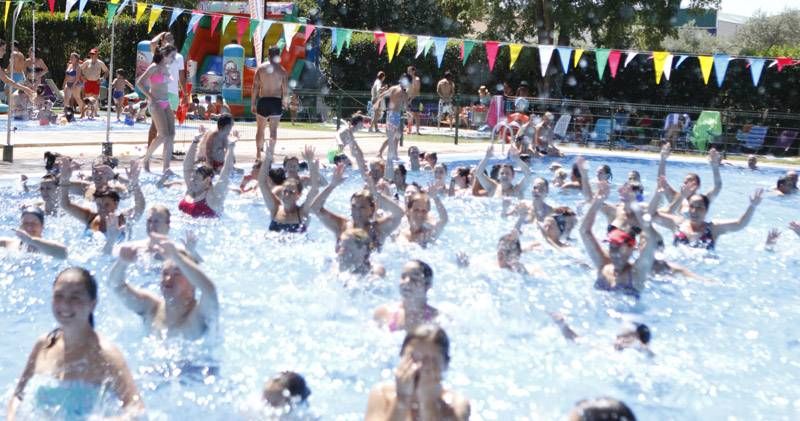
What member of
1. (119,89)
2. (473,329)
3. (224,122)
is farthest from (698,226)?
(119,89)

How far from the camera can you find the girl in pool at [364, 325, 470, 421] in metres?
3.41

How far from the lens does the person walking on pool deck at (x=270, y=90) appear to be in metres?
12.9

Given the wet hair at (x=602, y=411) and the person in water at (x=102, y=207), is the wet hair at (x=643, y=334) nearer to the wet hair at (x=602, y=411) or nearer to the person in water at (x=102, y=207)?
the wet hair at (x=602, y=411)

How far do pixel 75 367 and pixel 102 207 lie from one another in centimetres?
412

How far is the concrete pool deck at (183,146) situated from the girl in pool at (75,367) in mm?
7477

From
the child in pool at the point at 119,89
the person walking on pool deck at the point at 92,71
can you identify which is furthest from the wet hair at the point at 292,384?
the person walking on pool deck at the point at 92,71

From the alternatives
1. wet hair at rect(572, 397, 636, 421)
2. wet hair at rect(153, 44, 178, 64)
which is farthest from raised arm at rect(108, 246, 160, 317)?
wet hair at rect(153, 44, 178, 64)

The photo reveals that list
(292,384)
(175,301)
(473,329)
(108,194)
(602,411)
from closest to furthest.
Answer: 1. (602,411)
2. (292,384)
3. (175,301)
4. (473,329)
5. (108,194)

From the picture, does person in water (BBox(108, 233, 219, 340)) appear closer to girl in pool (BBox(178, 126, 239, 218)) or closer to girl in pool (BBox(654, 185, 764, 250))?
girl in pool (BBox(178, 126, 239, 218))

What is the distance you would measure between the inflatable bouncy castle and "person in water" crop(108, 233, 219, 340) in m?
19.4

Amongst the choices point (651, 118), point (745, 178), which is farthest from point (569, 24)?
point (745, 178)

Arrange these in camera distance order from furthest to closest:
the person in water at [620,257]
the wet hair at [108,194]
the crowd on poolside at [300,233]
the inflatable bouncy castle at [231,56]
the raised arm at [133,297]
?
1. the inflatable bouncy castle at [231,56]
2. the wet hair at [108,194]
3. the person in water at [620,257]
4. the raised arm at [133,297]
5. the crowd on poolside at [300,233]

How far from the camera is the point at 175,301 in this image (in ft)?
16.5

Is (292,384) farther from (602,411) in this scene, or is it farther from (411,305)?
(602,411)
